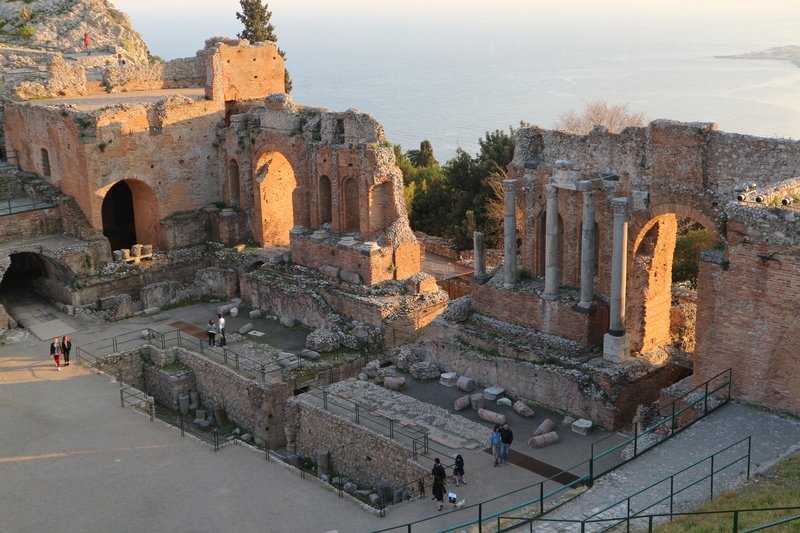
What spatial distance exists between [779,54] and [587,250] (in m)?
65.7

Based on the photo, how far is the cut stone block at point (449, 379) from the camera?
886 inches

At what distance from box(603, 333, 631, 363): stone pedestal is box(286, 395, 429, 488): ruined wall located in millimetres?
4729

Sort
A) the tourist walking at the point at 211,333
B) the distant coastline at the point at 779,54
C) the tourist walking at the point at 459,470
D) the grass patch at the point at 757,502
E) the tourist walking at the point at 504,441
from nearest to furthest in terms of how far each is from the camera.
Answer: the grass patch at the point at 757,502 < the tourist walking at the point at 459,470 < the tourist walking at the point at 504,441 < the tourist walking at the point at 211,333 < the distant coastline at the point at 779,54

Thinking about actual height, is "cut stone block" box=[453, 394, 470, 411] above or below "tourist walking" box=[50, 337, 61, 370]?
below

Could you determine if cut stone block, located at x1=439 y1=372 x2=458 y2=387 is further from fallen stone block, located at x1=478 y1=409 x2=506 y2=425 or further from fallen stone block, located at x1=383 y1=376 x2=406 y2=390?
fallen stone block, located at x1=478 y1=409 x2=506 y2=425

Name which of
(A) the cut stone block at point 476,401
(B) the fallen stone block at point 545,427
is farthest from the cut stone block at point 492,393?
(B) the fallen stone block at point 545,427

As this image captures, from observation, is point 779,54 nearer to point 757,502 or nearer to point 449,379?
point 449,379

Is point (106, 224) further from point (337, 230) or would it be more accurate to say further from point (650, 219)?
point (650, 219)

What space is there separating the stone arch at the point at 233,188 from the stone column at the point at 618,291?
1484cm

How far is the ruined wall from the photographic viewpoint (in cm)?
1950

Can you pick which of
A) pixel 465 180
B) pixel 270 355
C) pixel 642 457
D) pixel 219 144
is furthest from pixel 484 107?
pixel 642 457

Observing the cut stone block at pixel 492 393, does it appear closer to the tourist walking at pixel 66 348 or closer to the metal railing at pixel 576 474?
the metal railing at pixel 576 474

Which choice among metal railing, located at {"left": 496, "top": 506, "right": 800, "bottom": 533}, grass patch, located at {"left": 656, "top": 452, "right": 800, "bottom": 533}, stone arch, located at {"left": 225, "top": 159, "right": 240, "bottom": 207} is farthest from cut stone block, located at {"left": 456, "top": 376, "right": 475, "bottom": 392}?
stone arch, located at {"left": 225, "top": 159, "right": 240, "bottom": 207}

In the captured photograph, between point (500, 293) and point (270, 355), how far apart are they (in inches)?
246
